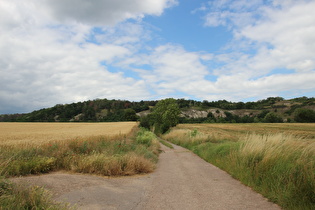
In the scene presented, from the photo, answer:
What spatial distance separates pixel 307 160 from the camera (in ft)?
19.2

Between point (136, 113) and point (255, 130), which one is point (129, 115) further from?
point (255, 130)

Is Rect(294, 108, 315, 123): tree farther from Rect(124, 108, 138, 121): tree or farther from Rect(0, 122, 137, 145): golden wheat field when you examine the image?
Rect(0, 122, 137, 145): golden wheat field

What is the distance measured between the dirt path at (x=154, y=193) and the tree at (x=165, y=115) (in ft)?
164

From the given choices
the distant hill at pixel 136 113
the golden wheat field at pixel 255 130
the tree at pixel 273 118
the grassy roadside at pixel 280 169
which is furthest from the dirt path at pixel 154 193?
the tree at pixel 273 118

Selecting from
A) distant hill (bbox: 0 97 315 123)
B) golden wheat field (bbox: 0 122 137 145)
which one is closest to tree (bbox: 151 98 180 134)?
golden wheat field (bbox: 0 122 137 145)

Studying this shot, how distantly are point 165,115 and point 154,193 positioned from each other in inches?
2039

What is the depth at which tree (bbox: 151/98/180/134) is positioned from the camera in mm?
57719

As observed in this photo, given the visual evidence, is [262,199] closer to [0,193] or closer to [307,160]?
[307,160]

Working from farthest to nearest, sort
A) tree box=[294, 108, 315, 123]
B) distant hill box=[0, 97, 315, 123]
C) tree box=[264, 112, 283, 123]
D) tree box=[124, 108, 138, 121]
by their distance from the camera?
tree box=[124, 108, 138, 121] → distant hill box=[0, 97, 315, 123] → tree box=[264, 112, 283, 123] → tree box=[294, 108, 315, 123]

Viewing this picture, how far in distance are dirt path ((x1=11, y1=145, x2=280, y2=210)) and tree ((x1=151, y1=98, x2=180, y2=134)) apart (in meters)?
49.8

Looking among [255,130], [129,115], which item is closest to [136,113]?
[129,115]

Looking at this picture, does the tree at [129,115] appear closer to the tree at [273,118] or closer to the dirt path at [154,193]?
the tree at [273,118]

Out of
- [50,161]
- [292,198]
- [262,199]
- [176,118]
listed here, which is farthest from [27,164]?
[176,118]

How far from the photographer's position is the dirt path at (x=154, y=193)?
507cm
